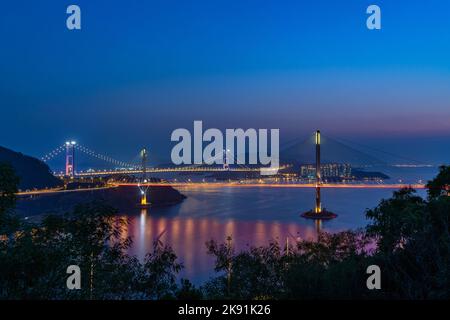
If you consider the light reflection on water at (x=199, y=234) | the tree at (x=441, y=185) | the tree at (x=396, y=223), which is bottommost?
the light reflection on water at (x=199, y=234)

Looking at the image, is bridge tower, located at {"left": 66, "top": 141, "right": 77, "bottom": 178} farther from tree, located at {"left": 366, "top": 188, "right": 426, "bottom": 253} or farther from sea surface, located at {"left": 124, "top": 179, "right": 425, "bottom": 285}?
tree, located at {"left": 366, "top": 188, "right": 426, "bottom": 253}

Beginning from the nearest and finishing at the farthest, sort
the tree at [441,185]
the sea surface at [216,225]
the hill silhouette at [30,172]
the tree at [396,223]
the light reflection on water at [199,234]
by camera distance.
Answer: the tree at [396,223]
the tree at [441,185]
the light reflection on water at [199,234]
the sea surface at [216,225]
the hill silhouette at [30,172]

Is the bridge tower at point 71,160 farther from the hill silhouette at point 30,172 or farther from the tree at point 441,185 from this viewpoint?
the tree at point 441,185

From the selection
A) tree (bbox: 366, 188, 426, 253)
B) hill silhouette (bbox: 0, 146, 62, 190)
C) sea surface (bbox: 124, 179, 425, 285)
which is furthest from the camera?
hill silhouette (bbox: 0, 146, 62, 190)

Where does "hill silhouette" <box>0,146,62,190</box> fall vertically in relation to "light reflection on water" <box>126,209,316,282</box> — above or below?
above

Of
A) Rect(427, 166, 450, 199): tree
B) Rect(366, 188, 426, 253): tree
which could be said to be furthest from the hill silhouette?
Rect(366, 188, 426, 253): tree

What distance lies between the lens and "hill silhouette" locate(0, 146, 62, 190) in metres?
15.9

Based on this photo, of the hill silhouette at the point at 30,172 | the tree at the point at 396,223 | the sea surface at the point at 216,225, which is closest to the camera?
the tree at the point at 396,223

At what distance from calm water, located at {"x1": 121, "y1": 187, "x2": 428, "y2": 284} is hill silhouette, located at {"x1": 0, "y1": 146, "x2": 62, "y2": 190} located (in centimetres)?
391

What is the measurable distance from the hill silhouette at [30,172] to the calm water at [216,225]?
391 cm

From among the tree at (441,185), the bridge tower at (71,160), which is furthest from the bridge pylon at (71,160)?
the tree at (441,185)

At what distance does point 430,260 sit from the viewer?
217 centimetres

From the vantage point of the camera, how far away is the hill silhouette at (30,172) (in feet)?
52.2

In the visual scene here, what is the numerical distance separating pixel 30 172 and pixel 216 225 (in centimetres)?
861
